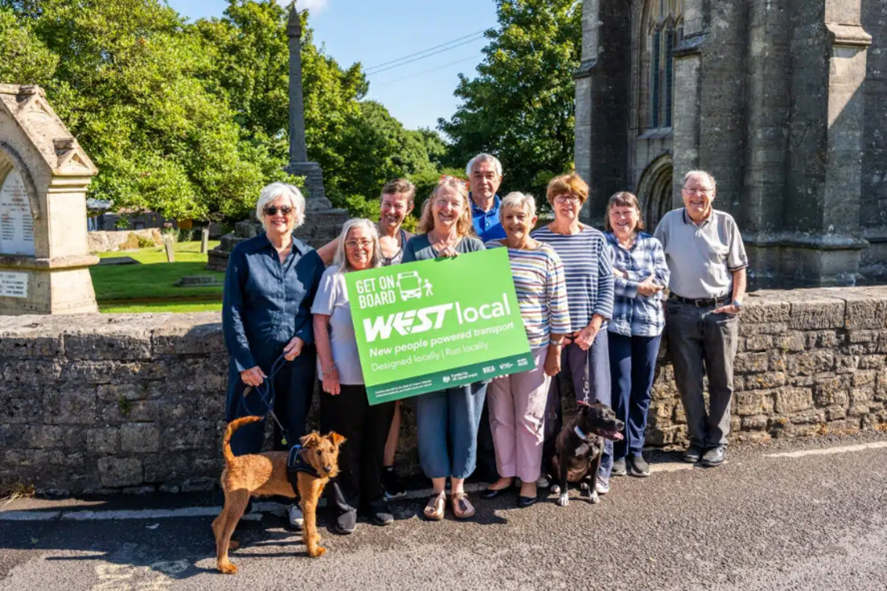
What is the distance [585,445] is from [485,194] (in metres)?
2.10

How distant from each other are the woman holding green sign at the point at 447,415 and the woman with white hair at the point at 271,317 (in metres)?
0.73

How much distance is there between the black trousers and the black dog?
1207 millimetres

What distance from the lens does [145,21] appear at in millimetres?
16734

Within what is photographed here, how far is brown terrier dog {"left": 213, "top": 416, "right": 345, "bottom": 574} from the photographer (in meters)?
4.25

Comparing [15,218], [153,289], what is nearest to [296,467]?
[15,218]

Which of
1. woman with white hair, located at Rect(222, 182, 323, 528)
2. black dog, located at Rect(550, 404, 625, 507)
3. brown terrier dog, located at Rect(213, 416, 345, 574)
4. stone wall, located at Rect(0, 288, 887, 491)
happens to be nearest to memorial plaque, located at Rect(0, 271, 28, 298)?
stone wall, located at Rect(0, 288, 887, 491)

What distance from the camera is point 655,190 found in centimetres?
2122

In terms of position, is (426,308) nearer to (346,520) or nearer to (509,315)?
(509,315)

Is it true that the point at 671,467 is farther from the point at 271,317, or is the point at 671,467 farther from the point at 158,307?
the point at 158,307

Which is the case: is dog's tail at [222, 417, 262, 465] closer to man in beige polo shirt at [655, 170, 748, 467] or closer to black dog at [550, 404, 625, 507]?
black dog at [550, 404, 625, 507]

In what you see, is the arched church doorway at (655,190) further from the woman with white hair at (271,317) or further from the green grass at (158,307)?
the woman with white hair at (271,317)

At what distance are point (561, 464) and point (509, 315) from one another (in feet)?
3.55

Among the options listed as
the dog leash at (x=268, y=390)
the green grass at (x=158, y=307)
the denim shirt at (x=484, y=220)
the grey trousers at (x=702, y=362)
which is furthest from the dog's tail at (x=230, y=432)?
the green grass at (x=158, y=307)

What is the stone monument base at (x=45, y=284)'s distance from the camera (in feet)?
37.3
